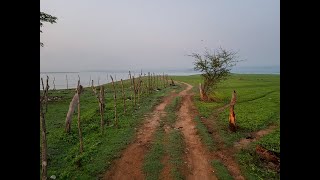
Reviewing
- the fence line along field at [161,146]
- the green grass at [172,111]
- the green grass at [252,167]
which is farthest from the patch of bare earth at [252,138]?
the green grass at [172,111]

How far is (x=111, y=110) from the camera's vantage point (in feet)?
84.7

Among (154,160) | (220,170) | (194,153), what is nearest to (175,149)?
(194,153)

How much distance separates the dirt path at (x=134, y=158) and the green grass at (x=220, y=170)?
3025 mm

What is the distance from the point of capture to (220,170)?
11.7m

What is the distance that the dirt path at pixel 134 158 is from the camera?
11.1m

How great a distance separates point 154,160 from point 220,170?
291 centimetres

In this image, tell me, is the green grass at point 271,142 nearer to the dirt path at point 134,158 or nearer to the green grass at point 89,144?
the dirt path at point 134,158

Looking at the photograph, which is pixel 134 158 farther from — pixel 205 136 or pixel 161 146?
Answer: pixel 205 136

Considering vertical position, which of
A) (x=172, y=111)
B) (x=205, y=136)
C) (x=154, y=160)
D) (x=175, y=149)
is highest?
(x=172, y=111)
